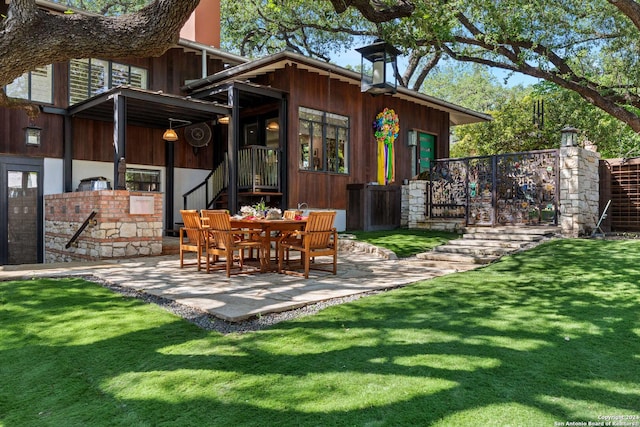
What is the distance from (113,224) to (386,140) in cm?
865

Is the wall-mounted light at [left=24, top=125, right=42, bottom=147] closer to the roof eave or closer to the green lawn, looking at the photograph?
the roof eave

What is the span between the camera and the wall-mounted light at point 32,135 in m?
10.2

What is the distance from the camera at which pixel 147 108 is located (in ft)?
34.7

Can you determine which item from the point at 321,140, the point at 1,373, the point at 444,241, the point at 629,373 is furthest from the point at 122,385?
the point at 321,140

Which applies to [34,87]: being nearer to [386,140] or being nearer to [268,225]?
[268,225]

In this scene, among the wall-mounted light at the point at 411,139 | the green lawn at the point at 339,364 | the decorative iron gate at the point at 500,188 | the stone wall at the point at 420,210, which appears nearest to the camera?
the green lawn at the point at 339,364

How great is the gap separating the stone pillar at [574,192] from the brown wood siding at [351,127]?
561 cm

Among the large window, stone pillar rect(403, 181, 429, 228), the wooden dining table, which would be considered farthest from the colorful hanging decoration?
the wooden dining table

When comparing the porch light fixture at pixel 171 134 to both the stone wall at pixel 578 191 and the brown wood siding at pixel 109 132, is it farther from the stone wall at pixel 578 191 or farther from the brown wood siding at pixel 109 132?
the stone wall at pixel 578 191

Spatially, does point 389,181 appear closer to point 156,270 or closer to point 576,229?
point 576,229

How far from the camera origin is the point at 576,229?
921 cm

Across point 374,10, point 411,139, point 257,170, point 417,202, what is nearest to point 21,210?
point 257,170

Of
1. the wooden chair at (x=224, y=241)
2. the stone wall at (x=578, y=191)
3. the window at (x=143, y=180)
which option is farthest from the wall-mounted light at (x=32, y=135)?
the stone wall at (x=578, y=191)

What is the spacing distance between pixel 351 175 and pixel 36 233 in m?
8.25
